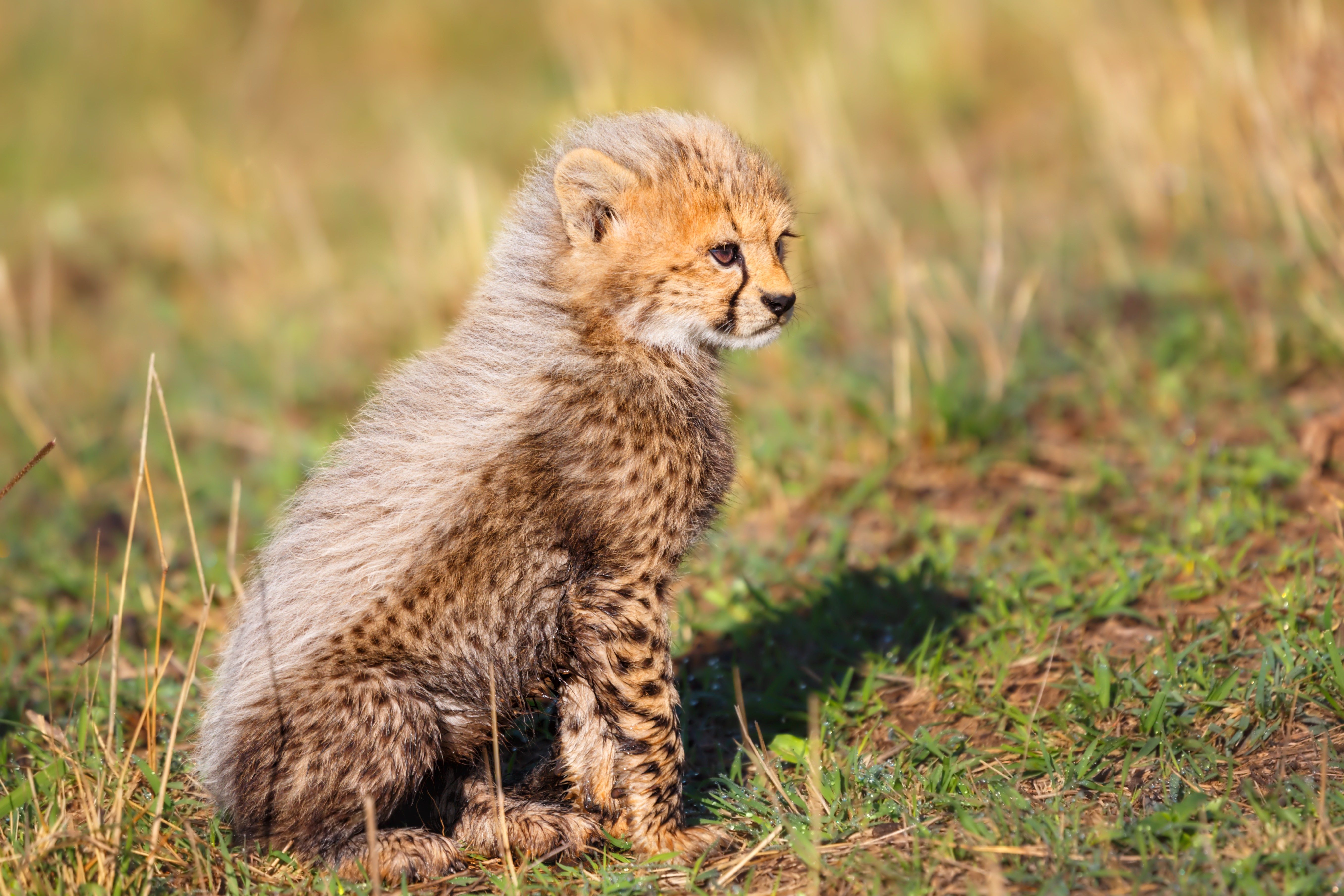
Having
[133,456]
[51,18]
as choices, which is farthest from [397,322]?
[51,18]

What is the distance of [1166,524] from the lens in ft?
15.0

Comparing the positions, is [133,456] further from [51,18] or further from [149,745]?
[51,18]

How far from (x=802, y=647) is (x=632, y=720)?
1209 mm

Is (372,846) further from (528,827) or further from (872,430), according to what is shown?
(872,430)

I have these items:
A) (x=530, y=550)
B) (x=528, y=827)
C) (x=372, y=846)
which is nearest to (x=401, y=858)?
(x=528, y=827)

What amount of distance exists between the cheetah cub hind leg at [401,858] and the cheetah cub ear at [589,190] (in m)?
1.69

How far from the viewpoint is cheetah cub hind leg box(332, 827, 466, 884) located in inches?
Result: 119

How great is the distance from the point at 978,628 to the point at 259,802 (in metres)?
2.39

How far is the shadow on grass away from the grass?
18mm

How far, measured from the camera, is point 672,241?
334cm

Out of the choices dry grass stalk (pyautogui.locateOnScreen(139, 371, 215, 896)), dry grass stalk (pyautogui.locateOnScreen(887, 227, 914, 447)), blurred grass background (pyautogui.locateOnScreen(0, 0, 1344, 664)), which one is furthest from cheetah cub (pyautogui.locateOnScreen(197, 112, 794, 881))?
dry grass stalk (pyautogui.locateOnScreen(887, 227, 914, 447))

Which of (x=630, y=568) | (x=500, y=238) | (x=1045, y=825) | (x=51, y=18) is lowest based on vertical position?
(x=1045, y=825)

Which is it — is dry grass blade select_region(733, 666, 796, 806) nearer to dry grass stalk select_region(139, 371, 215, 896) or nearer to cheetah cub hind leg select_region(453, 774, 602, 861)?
cheetah cub hind leg select_region(453, 774, 602, 861)

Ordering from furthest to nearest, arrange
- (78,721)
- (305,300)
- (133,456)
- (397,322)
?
(305,300)
(397,322)
(133,456)
(78,721)
